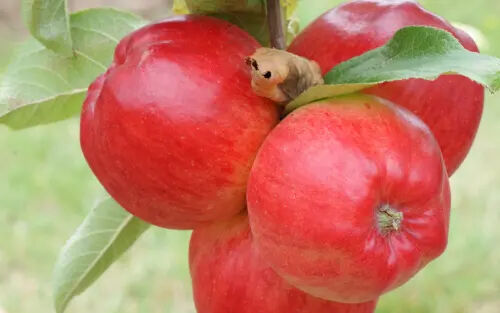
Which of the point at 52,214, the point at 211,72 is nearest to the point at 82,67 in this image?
the point at 211,72

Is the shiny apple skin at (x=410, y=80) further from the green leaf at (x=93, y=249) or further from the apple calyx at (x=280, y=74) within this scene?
the green leaf at (x=93, y=249)

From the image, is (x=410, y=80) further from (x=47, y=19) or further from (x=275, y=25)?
(x=47, y=19)

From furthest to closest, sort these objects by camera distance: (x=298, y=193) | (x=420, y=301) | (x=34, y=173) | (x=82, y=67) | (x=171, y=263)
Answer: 1. (x=34, y=173)
2. (x=171, y=263)
3. (x=420, y=301)
4. (x=82, y=67)
5. (x=298, y=193)

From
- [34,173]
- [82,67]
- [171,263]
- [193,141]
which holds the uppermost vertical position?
[193,141]

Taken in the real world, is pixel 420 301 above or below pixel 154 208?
below

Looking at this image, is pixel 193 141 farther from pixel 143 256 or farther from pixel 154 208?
pixel 143 256

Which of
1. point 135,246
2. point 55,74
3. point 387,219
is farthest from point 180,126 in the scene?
point 135,246

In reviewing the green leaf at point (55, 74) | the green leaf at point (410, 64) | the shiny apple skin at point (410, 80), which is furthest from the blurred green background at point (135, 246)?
the green leaf at point (410, 64)
